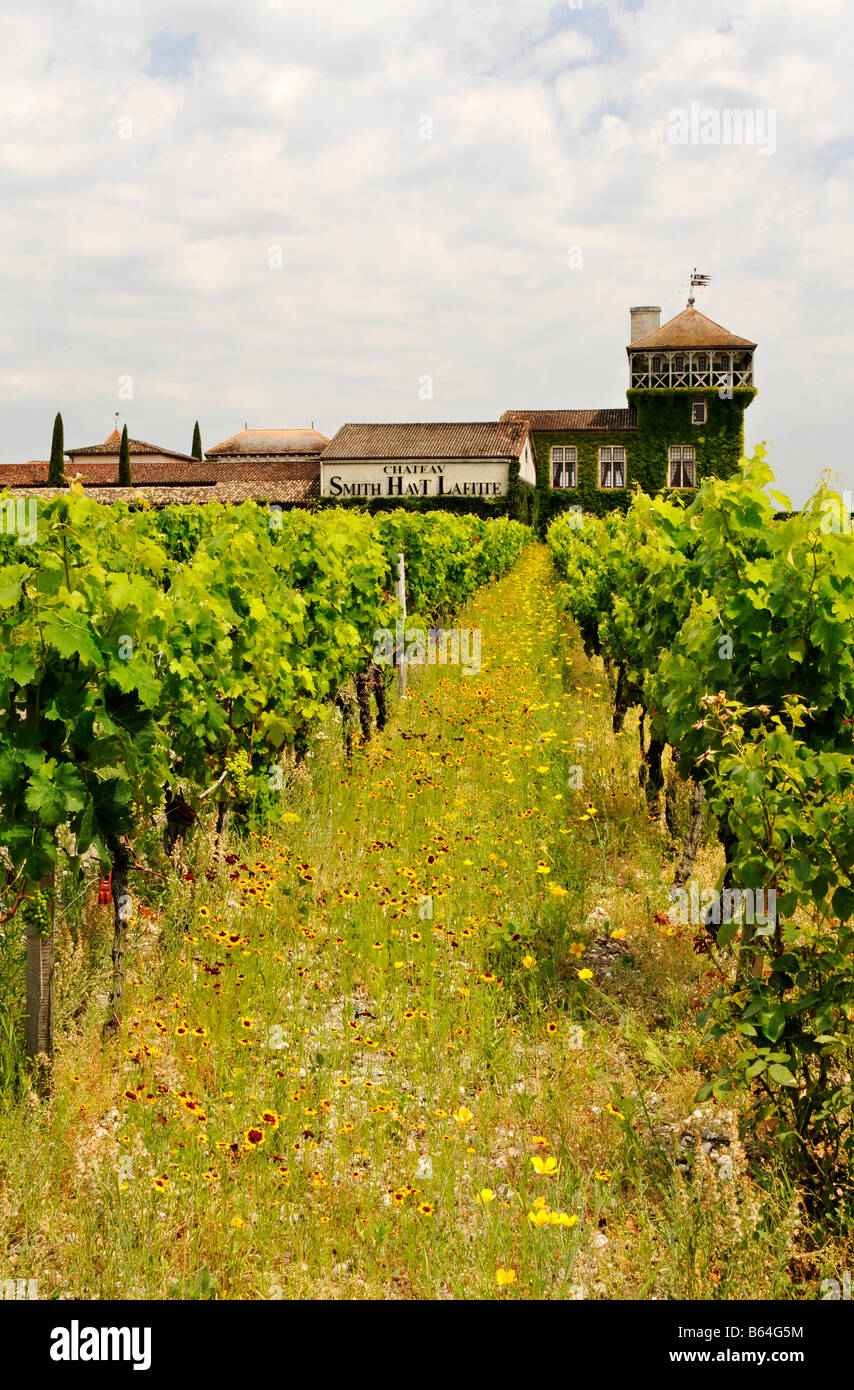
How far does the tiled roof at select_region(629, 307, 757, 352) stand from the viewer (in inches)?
1821

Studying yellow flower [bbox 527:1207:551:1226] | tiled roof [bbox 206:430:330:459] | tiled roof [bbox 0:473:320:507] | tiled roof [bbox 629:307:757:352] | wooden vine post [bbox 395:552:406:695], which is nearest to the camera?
yellow flower [bbox 527:1207:551:1226]

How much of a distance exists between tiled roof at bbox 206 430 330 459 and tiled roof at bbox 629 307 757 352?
107 ft

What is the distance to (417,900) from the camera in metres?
4.73

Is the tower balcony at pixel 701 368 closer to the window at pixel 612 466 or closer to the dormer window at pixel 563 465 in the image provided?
the window at pixel 612 466

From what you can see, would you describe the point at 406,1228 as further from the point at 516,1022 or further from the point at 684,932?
the point at 684,932

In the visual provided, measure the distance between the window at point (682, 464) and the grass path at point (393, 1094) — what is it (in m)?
44.1

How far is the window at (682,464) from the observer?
46.9 metres

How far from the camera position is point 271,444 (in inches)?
2940

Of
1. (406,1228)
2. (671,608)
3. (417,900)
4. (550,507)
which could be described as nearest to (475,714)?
(671,608)

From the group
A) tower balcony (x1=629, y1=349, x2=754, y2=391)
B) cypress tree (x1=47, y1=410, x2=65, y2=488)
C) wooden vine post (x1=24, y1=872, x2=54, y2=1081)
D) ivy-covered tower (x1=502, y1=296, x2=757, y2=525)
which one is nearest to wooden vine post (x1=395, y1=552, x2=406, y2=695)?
wooden vine post (x1=24, y1=872, x2=54, y2=1081)

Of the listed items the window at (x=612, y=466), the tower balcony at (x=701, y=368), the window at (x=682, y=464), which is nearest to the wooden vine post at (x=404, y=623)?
the window at (x=612, y=466)

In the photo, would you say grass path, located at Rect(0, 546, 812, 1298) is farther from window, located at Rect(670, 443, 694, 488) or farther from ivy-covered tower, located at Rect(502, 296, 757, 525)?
window, located at Rect(670, 443, 694, 488)
